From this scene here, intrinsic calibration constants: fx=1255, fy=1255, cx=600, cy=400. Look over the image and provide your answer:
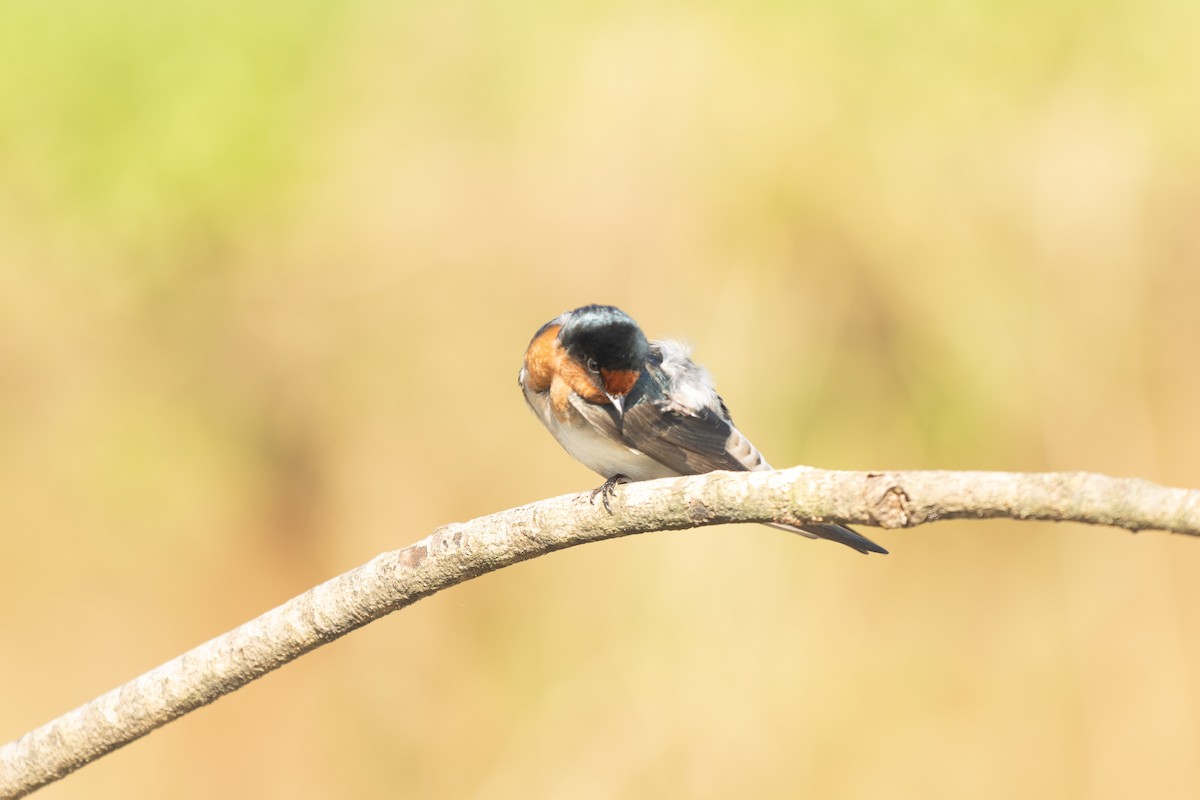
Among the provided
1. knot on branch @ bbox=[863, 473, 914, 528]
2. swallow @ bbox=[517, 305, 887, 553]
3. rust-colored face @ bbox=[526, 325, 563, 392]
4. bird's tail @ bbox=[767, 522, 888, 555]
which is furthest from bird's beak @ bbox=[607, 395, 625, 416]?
knot on branch @ bbox=[863, 473, 914, 528]

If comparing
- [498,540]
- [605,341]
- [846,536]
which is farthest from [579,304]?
[498,540]

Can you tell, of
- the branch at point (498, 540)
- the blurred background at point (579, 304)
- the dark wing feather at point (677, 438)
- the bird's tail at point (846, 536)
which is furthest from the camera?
the blurred background at point (579, 304)

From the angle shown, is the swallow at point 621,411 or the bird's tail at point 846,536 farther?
the swallow at point 621,411

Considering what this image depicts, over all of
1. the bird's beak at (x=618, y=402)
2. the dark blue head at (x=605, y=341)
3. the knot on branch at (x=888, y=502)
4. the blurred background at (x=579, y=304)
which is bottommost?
the knot on branch at (x=888, y=502)

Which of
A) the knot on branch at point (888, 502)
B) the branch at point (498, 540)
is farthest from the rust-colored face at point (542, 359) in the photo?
the knot on branch at point (888, 502)

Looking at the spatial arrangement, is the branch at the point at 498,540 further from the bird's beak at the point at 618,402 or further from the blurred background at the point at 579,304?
the blurred background at the point at 579,304

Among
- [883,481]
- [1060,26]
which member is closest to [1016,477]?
[883,481]
